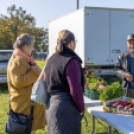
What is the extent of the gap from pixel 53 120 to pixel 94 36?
21.3 ft

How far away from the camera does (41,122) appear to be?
9.50 feet

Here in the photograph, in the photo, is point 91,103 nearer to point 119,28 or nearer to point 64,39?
point 64,39

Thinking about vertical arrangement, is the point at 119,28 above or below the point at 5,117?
above

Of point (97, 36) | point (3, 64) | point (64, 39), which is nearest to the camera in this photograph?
point (64, 39)

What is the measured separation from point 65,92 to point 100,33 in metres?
6.57

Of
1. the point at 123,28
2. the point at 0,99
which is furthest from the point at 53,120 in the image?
the point at 123,28

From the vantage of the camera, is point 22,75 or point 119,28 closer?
point 22,75

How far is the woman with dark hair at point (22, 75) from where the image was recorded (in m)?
2.60

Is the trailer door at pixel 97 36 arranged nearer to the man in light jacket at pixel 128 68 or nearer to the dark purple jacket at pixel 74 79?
the man in light jacket at pixel 128 68

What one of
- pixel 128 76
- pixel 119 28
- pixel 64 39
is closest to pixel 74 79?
pixel 64 39

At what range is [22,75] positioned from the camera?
2607 mm

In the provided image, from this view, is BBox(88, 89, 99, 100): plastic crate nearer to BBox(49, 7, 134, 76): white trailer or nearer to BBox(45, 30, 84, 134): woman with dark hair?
BBox(45, 30, 84, 134): woman with dark hair

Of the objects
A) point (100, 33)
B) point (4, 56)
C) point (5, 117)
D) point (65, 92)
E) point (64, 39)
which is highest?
point (100, 33)

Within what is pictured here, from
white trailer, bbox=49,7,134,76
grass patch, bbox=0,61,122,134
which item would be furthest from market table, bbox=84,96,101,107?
white trailer, bbox=49,7,134,76
